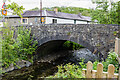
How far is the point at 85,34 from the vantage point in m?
5.61

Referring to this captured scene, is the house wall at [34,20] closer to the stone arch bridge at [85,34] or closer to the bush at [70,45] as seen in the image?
the bush at [70,45]

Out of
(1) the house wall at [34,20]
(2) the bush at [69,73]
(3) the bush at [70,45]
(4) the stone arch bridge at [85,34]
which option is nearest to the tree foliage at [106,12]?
(4) the stone arch bridge at [85,34]

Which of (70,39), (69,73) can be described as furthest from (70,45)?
(69,73)

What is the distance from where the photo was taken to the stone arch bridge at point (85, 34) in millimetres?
5039

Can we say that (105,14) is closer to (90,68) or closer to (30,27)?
(30,27)

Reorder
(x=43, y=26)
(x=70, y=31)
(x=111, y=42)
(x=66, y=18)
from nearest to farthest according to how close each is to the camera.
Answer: (x=111, y=42) < (x=70, y=31) < (x=43, y=26) < (x=66, y=18)

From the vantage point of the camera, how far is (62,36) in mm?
6238

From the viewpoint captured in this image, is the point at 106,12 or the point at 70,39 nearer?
the point at 70,39

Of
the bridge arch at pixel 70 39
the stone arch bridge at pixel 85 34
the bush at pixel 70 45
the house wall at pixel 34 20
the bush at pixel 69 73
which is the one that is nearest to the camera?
the bush at pixel 69 73

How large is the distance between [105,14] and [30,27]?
4915 millimetres

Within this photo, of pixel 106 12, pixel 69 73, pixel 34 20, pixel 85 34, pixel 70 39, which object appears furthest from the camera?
pixel 34 20

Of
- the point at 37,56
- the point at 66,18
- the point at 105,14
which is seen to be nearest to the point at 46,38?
the point at 37,56

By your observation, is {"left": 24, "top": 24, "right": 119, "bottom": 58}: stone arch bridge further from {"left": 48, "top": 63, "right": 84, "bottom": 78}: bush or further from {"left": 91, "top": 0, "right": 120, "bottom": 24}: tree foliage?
{"left": 48, "top": 63, "right": 84, "bottom": 78}: bush

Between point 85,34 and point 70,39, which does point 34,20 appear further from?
point 85,34
